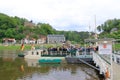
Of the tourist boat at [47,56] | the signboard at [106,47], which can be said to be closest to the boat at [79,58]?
the tourist boat at [47,56]

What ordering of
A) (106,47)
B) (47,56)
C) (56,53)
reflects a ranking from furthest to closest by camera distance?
(56,53)
(47,56)
(106,47)

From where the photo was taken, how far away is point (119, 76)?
17.8 metres

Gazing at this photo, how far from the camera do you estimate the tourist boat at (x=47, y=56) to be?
36.3m

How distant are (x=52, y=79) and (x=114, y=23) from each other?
108 m

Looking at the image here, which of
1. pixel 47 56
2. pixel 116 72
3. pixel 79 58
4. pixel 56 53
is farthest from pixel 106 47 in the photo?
pixel 56 53

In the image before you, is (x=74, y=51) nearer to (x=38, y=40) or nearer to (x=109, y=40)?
(x=109, y=40)

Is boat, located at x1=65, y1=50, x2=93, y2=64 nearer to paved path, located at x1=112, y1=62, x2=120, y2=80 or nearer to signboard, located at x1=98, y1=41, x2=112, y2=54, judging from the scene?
paved path, located at x1=112, y1=62, x2=120, y2=80

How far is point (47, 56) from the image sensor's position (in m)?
38.6

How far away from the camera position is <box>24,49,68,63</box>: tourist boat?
36312 mm

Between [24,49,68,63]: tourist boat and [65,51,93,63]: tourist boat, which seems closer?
[65,51,93,63]: tourist boat

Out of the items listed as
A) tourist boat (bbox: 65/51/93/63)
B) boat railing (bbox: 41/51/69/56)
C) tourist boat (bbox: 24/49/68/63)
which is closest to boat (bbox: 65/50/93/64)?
tourist boat (bbox: 65/51/93/63)

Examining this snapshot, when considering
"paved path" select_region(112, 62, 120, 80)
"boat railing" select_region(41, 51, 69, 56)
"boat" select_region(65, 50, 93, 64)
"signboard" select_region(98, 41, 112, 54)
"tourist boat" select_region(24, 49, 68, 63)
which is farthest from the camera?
"boat railing" select_region(41, 51, 69, 56)

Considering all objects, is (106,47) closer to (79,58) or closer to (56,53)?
(79,58)

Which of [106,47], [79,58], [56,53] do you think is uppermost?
[106,47]
